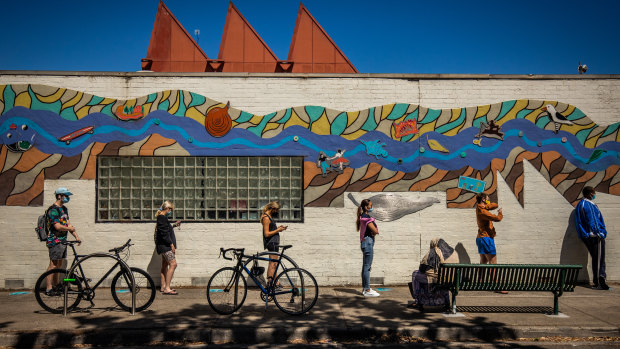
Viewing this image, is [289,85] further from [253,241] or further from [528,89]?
[528,89]

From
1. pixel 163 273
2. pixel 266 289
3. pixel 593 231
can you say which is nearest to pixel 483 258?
pixel 593 231

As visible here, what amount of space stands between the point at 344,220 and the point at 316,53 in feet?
18.6

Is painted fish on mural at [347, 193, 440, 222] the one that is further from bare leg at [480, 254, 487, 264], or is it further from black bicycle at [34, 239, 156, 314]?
black bicycle at [34, 239, 156, 314]

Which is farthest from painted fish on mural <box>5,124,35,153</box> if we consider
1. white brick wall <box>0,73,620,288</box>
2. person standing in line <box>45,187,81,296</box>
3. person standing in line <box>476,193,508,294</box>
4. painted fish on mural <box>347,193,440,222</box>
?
person standing in line <box>476,193,508,294</box>

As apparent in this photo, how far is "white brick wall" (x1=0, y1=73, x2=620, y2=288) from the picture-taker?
8758 mm

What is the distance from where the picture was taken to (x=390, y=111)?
9.09 meters

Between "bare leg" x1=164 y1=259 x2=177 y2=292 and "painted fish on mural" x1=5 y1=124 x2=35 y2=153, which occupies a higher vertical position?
"painted fish on mural" x1=5 y1=124 x2=35 y2=153

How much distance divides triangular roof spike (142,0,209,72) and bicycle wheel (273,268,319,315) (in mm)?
7769

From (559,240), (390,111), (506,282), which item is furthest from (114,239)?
(559,240)

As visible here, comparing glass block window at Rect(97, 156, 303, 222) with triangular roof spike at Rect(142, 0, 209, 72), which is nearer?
glass block window at Rect(97, 156, 303, 222)

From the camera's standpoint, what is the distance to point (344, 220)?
29.2 ft

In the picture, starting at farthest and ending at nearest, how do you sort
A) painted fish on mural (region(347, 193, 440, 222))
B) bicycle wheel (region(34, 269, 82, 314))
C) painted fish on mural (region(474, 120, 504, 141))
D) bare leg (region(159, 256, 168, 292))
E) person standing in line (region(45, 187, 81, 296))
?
painted fish on mural (region(474, 120, 504, 141)), painted fish on mural (region(347, 193, 440, 222)), bare leg (region(159, 256, 168, 292)), person standing in line (region(45, 187, 81, 296)), bicycle wheel (region(34, 269, 82, 314))

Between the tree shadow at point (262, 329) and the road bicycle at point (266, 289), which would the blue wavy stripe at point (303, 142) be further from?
the tree shadow at point (262, 329)

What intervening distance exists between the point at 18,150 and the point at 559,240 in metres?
10.5
